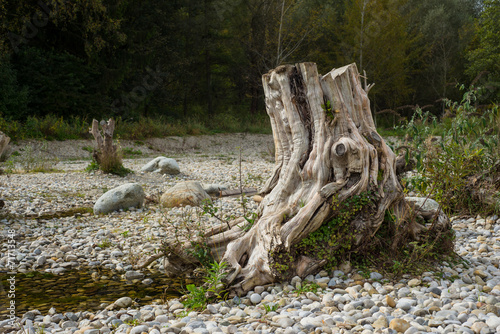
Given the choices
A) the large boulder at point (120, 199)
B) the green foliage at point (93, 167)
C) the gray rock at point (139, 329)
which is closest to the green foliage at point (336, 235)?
the gray rock at point (139, 329)

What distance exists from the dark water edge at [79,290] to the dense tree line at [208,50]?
50.9 ft

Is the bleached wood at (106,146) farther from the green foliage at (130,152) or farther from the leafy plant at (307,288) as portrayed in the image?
the leafy plant at (307,288)

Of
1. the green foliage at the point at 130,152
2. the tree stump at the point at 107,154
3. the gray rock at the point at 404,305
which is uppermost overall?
the tree stump at the point at 107,154

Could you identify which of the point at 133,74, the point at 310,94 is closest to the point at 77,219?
the point at 310,94

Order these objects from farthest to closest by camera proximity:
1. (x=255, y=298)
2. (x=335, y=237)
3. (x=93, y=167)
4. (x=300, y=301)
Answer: (x=93, y=167) < (x=335, y=237) < (x=255, y=298) < (x=300, y=301)

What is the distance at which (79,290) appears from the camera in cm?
382

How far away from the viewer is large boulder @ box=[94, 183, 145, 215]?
6781 mm

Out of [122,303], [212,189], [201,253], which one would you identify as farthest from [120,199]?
[122,303]

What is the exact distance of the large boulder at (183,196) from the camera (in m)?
6.99

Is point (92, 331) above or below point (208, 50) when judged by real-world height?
below

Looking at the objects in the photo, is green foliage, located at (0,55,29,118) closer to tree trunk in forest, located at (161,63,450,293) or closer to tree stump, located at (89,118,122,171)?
tree stump, located at (89,118,122,171)

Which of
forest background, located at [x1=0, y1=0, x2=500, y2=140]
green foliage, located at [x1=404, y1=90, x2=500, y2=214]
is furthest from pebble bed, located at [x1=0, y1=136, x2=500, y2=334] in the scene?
forest background, located at [x1=0, y1=0, x2=500, y2=140]

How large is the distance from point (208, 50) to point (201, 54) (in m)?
1.25

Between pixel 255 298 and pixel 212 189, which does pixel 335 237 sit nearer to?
pixel 255 298
